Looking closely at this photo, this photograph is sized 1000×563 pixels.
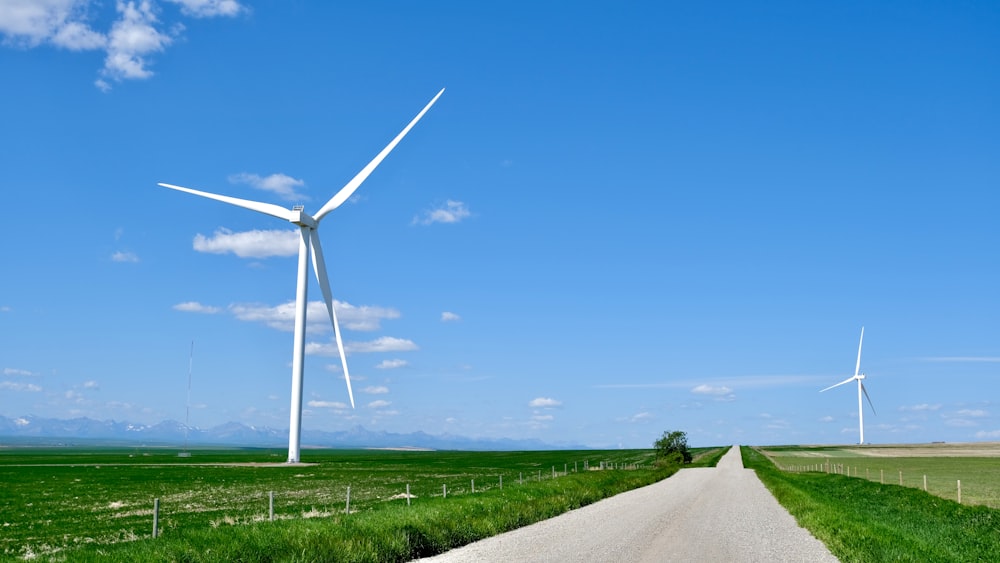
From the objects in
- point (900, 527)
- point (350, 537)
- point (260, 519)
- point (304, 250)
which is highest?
point (304, 250)

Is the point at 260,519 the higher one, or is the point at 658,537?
the point at 658,537

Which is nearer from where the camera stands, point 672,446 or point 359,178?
point 359,178

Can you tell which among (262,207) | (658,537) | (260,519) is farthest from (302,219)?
(658,537)

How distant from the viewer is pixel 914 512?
37.6 m

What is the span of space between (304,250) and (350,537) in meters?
66.0

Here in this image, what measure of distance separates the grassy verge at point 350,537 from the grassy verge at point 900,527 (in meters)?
10.6

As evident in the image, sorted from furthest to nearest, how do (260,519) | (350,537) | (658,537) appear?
(260,519)
(658,537)
(350,537)

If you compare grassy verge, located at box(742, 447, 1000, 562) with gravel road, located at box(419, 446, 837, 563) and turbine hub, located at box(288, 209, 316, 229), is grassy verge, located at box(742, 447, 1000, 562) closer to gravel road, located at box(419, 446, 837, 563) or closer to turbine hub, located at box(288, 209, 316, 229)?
gravel road, located at box(419, 446, 837, 563)

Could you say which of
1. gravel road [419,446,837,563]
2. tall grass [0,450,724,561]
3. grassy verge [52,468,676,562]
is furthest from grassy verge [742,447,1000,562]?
grassy verge [52,468,676,562]

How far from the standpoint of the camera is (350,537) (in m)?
21.7

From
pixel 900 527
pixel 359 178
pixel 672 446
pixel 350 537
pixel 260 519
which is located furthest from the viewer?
pixel 672 446

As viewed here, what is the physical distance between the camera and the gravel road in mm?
22156

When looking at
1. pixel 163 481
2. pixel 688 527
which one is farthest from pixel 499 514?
pixel 163 481

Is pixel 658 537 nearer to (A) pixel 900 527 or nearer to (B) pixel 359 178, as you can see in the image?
(A) pixel 900 527
